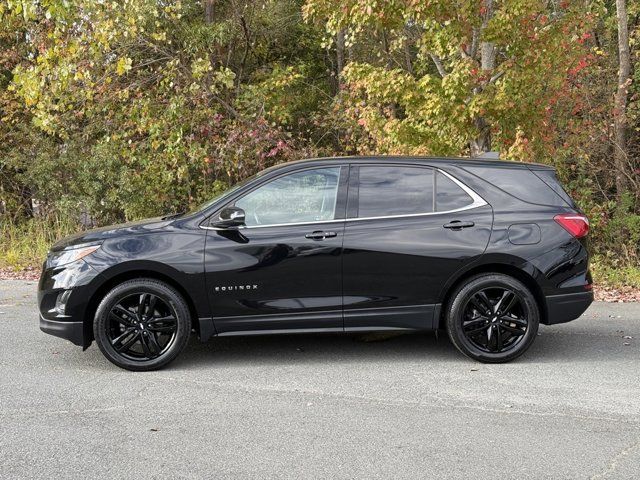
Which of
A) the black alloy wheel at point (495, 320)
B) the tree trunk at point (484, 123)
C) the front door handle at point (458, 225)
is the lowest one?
the black alloy wheel at point (495, 320)

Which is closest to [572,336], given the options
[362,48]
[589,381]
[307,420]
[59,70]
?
[589,381]

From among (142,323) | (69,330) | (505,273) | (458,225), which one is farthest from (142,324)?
(505,273)

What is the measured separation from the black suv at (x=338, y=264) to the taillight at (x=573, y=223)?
0.02 meters

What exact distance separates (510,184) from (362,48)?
13.0m

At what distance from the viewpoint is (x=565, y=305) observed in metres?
6.29

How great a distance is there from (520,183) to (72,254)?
3822 millimetres

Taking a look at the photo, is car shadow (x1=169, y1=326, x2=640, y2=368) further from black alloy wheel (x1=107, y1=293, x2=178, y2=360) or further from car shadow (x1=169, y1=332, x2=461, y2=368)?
black alloy wheel (x1=107, y1=293, x2=178, y2=360)

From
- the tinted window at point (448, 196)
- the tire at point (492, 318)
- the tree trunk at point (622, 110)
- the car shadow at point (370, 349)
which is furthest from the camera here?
the tree trunk at point (622, 110)

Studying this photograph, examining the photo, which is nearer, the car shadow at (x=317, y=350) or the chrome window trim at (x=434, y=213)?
the chrome window trim at (x=434, y=213)

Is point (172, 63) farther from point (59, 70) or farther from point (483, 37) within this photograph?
point (483, 37)

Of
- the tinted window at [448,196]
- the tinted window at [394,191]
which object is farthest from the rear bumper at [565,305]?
the tinted window at [394,191]

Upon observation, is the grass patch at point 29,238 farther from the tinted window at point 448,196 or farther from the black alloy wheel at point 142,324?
the tinted window at point 448,196

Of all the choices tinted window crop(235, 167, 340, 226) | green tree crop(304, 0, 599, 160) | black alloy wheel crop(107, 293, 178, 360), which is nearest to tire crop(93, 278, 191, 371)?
black alloy wheel crop(107, 293, 178, 360)

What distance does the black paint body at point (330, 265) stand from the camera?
607 cm
